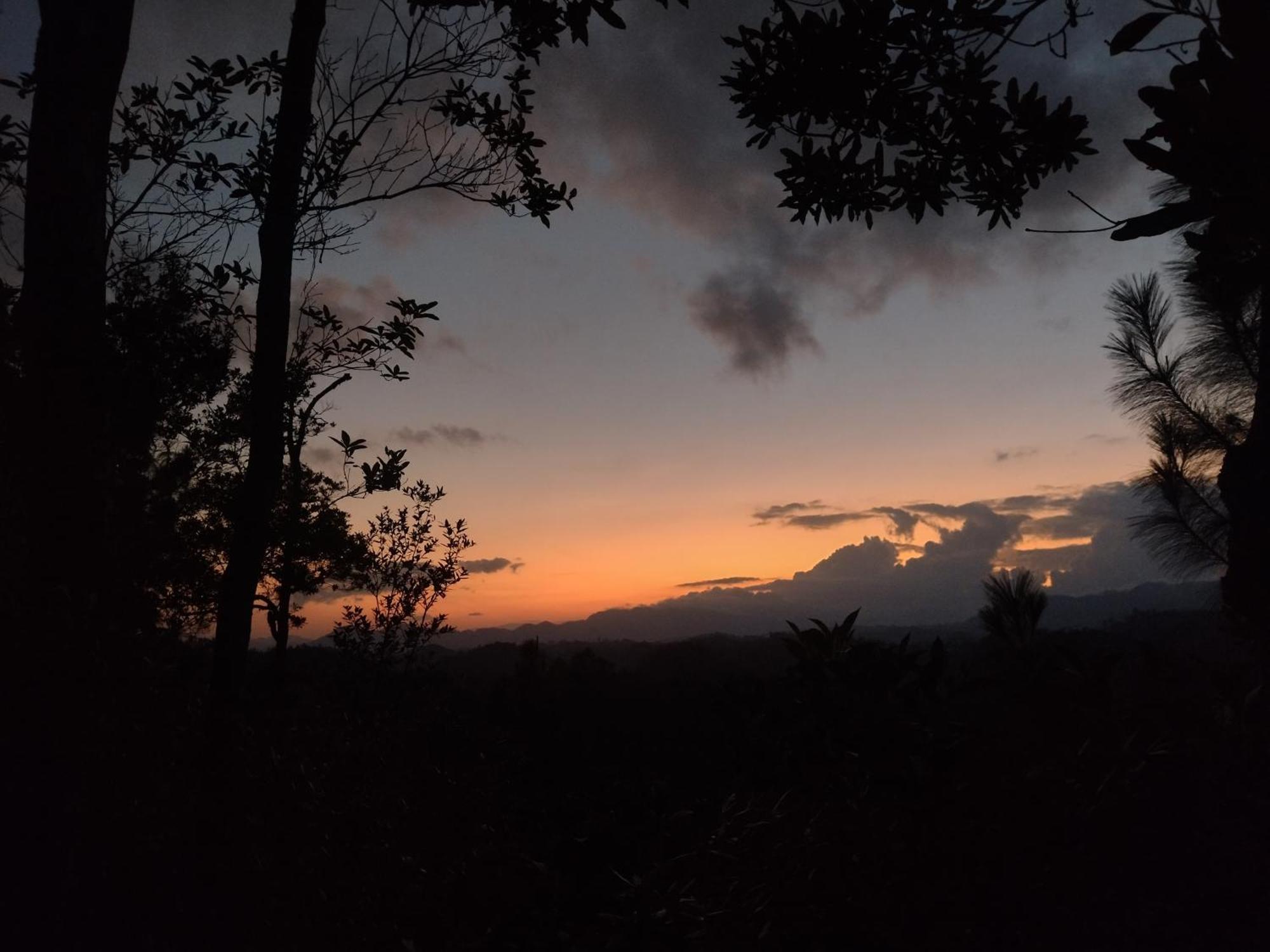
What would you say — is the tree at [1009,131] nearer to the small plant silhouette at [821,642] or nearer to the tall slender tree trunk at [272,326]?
the small plant silhouette at [821,642]

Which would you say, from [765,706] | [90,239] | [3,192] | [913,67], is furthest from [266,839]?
[3,192]

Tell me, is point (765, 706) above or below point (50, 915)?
above

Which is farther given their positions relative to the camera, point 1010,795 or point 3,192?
point 3,192

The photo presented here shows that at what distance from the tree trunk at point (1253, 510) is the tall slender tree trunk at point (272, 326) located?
653 centimetres

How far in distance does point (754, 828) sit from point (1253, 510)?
2.89m

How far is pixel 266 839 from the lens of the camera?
4602mm

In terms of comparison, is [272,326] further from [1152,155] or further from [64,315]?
[1152,155]

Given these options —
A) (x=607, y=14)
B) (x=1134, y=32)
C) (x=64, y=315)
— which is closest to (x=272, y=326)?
(x=64, y=315)

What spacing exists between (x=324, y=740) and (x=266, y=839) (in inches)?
56.7

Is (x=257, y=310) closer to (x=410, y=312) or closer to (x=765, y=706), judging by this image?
(x=410, y=312)

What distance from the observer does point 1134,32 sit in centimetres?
286

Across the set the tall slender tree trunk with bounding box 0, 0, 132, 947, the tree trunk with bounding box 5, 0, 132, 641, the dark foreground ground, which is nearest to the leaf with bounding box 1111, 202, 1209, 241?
the dark foreground ground

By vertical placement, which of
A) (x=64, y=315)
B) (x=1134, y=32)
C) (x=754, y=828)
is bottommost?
(x=754, y=828)

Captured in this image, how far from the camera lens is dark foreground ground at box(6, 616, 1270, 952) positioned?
265 centimetres
